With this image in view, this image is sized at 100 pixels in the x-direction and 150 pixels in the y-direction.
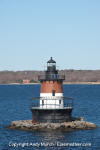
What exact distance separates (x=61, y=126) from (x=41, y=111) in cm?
312

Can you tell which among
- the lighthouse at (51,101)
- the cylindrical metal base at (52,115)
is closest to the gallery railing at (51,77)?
the lighthouse at (51,101)

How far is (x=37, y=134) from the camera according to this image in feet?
167

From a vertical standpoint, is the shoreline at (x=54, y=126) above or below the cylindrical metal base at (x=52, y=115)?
below

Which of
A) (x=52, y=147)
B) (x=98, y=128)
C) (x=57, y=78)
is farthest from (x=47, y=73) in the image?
(x=52, y=147)

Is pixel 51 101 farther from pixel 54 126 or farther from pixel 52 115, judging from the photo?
pixel 54 126

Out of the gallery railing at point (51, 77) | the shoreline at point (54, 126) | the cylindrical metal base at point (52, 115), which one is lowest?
the shoreline at point (54, 126)

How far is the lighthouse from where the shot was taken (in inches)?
2140

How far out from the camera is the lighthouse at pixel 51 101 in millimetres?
54344

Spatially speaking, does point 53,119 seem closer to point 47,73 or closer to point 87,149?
point 47,73

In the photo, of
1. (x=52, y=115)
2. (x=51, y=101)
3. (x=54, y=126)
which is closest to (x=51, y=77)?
(x=51, y=101)

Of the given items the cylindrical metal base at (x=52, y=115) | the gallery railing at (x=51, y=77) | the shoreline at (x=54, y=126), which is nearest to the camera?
the shoreline at (x=54, y=126)

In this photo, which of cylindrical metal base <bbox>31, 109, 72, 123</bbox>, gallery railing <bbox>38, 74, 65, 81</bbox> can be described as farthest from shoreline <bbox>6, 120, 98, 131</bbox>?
gallery railing <bbox>38, 74, 65, 81</bbox>

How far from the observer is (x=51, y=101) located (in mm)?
54562

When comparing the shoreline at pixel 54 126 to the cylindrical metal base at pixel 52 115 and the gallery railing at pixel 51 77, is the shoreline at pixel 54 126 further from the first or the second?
the gallery railing at pixel 51 77
